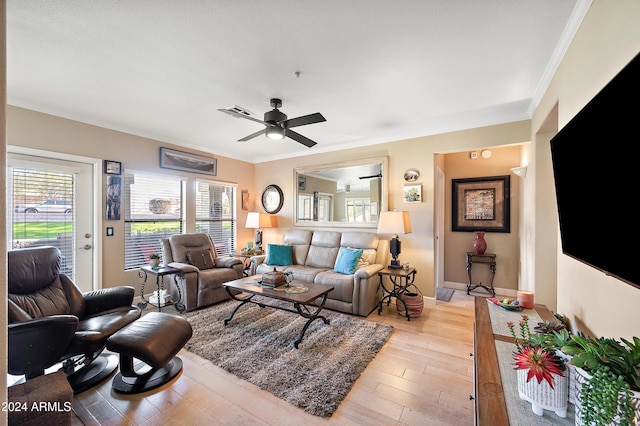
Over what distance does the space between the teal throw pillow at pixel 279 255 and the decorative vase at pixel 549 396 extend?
3715 millimetres

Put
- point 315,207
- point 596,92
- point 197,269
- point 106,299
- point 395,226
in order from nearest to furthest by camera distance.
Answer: point 596,92 → point 106,299 → point 395,226 → point 197,269 → point 315,207

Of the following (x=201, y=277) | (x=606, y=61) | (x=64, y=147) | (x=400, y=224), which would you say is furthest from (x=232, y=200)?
(x=606, y=61)

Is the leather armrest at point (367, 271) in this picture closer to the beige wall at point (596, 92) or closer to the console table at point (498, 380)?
the console table at point (498, 380)

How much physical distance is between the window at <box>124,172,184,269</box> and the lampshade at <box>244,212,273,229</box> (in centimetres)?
120

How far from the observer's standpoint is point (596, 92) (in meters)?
1.36

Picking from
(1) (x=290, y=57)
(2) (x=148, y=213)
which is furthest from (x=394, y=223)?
(2) (x=148, y=213)

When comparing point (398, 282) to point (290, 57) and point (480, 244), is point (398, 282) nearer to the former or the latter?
point (480, 244)

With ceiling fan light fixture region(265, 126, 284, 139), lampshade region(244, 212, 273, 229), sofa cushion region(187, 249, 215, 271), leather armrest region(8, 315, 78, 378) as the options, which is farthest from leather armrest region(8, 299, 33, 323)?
lampshade region(244, 212, 273, 229)

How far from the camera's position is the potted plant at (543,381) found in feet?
2.93

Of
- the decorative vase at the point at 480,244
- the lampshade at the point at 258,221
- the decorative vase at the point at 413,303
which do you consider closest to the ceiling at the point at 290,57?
the decorative vase at the point at 480,244

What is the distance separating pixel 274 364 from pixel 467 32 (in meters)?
2.99

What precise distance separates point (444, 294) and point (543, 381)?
12.5 ft

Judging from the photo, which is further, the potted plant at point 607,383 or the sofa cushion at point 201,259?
the sofa cushion at point 201,259

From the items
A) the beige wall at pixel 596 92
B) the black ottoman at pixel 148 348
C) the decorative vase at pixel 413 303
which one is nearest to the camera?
the beige wall at pixel 596 92
